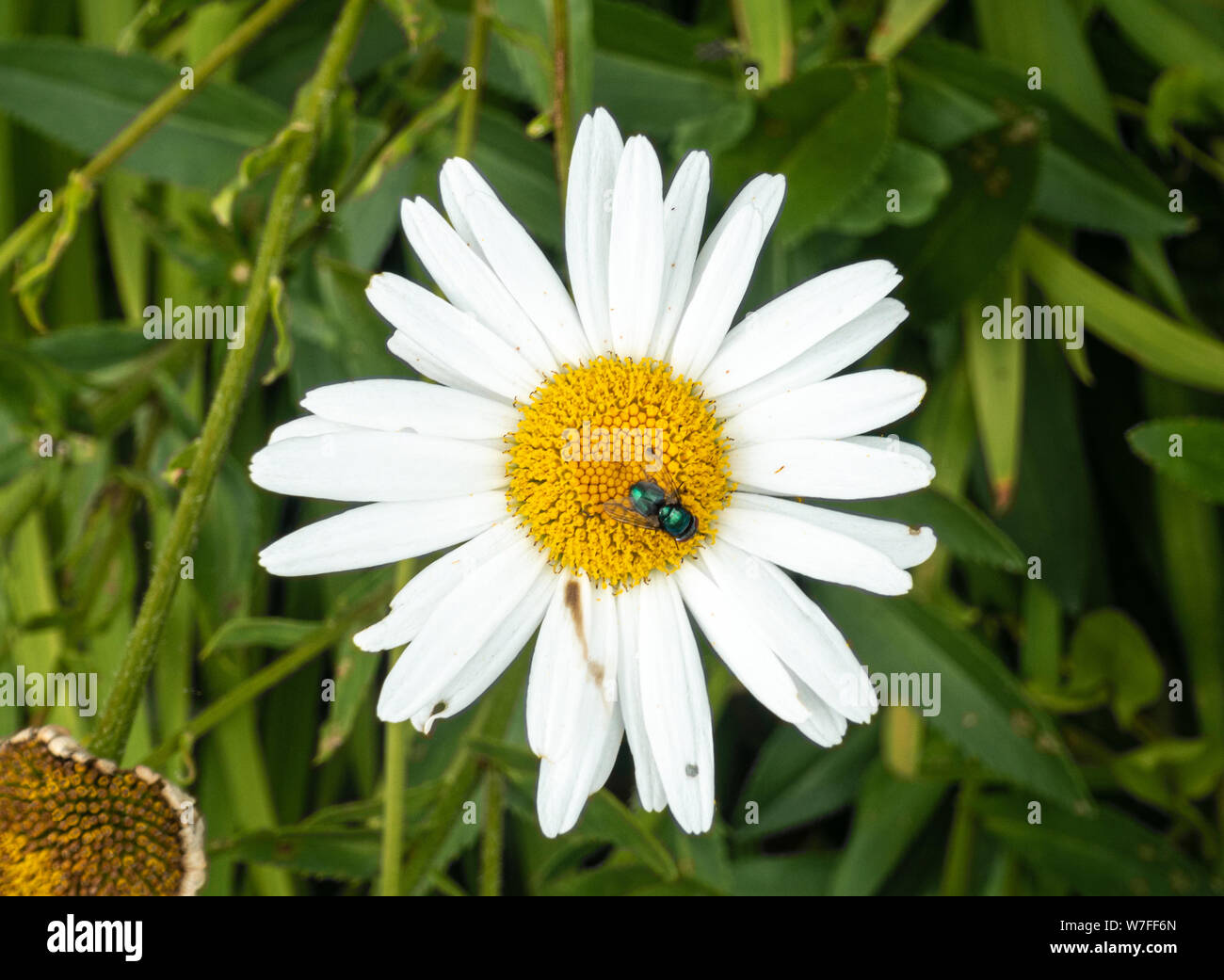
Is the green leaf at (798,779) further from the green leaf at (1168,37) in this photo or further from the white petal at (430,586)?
the green leaf at (1168,37)

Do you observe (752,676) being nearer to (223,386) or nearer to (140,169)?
(223,386)

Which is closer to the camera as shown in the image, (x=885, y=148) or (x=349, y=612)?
(x=349, y=612)

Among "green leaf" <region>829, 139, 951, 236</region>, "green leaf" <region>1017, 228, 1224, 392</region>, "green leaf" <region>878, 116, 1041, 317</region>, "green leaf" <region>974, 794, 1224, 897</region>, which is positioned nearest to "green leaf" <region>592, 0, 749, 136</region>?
"green leaf" <region>829, 139, 951, 236</region>

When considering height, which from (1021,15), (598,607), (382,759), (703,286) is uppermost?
(1021,15)

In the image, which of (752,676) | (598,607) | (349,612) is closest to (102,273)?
(349,612)

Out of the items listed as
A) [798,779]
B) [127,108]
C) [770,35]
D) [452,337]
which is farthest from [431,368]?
[798,779]

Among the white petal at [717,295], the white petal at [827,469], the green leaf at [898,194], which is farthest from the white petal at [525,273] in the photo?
the green leaf at [898,194]
